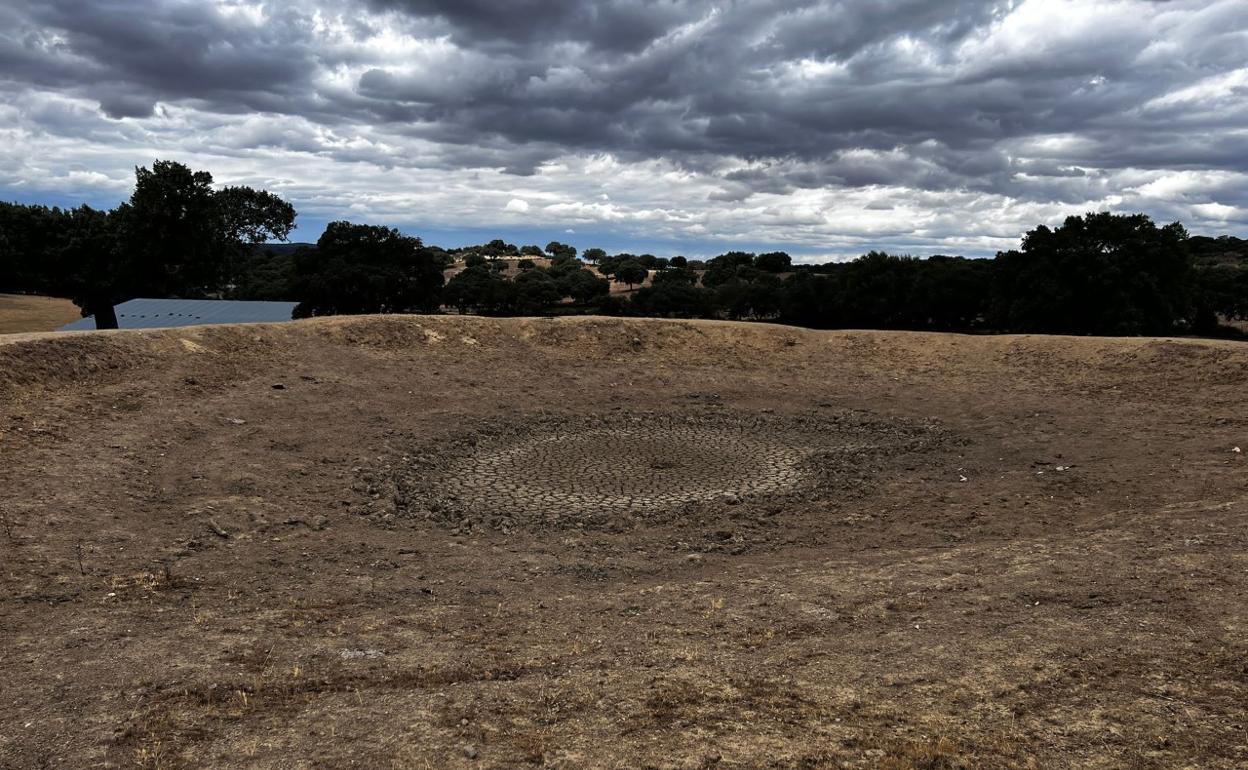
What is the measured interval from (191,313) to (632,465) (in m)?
26.0

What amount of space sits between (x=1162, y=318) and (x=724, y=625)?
113 feet

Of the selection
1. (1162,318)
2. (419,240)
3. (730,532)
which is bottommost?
(730,532)

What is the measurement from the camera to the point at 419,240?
145 ft

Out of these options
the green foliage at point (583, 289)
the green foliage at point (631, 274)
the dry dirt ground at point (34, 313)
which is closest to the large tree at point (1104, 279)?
the green foliage at point (583, 289)

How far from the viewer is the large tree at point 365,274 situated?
39.6 meters

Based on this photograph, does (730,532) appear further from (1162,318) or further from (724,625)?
(1162,318)

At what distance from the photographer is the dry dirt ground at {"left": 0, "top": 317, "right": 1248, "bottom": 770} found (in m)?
4.75

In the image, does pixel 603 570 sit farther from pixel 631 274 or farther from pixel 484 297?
pixel 631 274

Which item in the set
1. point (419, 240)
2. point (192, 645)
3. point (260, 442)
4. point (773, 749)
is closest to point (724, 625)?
point (773, 749)

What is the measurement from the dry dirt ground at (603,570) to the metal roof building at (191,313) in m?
12.4

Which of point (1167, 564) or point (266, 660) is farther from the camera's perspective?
point (1167, 564)

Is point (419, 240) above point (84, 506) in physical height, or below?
above

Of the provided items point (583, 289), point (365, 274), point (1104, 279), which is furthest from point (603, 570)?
point (583, 289)

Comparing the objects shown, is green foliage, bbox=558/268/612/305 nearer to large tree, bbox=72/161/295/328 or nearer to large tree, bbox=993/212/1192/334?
large tree, bbox=72/161/295/328
